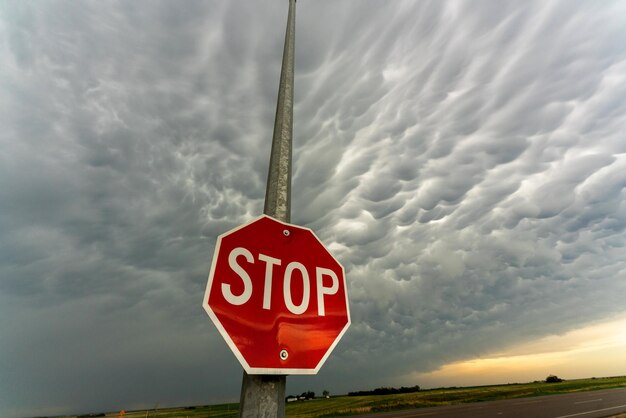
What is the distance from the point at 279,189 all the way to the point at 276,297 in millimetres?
993

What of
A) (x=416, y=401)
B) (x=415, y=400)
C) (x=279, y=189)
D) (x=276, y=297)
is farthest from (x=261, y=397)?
(x=415, y=400)

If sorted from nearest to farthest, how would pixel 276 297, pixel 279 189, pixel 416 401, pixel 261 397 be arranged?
pixel 261 397 < pixel 276 297 < pixel 279 189 < pixel 416 401

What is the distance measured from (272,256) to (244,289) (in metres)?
0.40

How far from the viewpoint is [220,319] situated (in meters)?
2.26

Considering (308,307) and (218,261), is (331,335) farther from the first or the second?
(218,261)

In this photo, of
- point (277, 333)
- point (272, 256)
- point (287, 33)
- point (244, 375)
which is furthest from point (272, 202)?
point (287, 33)

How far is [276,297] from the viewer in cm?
266

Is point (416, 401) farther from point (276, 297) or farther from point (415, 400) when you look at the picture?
point (276, 297)

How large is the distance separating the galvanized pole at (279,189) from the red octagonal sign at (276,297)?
14 centimetres

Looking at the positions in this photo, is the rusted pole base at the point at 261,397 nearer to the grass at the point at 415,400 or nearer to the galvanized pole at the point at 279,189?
the galvanized pole at the point at 279,189

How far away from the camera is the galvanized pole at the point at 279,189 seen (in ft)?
7.46

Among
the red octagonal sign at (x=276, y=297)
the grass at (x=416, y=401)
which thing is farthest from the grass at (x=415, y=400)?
the red octagonal sign at (x=276, y=297)

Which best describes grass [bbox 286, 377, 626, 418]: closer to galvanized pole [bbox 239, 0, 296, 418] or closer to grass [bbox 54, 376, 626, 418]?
grass [bbox 54, 376, 626, 418]

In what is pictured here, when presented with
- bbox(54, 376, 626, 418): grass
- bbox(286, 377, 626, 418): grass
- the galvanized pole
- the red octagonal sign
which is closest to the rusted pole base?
the galvanized pole
